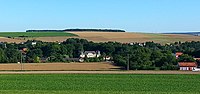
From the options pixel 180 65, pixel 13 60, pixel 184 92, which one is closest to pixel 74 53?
pixel 13 60

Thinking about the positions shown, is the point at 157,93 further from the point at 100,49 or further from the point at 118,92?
the point at 100,49

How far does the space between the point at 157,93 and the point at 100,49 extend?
71.3 m

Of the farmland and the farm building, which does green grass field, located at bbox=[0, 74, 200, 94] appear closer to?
the farm building

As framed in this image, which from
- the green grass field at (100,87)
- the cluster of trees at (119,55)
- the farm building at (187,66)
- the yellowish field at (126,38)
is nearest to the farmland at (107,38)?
the yellowish field at (126,38)

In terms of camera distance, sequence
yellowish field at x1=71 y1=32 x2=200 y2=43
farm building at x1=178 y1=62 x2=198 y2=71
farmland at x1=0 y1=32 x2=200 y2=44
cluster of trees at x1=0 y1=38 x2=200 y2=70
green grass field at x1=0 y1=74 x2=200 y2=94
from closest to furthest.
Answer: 1. green grass field at x1=0 y1=74 x2=200 y2=94
2. farm building at x1=178 y1=62 x2=198 y2=71
3. cluster of trees at x1=0 y1=38 x2=200 y2=70
4. farmland at x1=0 y1=32 x2=200 y2=44
5. yellowish field at x1=71 y1=32 x2=200 y2=43

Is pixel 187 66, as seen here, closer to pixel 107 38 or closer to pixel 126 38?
pixel 107 38

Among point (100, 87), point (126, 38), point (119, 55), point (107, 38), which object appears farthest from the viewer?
point (126, 38)

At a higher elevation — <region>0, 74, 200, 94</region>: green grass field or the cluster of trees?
<region>0, 74, 200, 94</region>: green grass field

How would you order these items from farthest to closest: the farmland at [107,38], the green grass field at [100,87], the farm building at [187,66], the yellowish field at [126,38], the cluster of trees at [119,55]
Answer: the yellowish field at [126,38]
the farmland at [107,38]
the cluster of trees at [119,55]
the farm building at [187,66]
the green grass field at [100,87]

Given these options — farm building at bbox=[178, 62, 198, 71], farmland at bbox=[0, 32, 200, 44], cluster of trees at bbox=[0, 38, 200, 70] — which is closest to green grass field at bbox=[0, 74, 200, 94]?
farm building at bbox=[178, 62, 198, 71]

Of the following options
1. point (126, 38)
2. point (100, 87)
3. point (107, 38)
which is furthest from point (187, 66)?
point (126, 38)

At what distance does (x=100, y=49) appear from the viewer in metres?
95.9

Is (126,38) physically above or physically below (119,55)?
above

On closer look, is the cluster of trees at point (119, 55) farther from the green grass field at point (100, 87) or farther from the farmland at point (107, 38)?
the farmland at point (107, 38)
